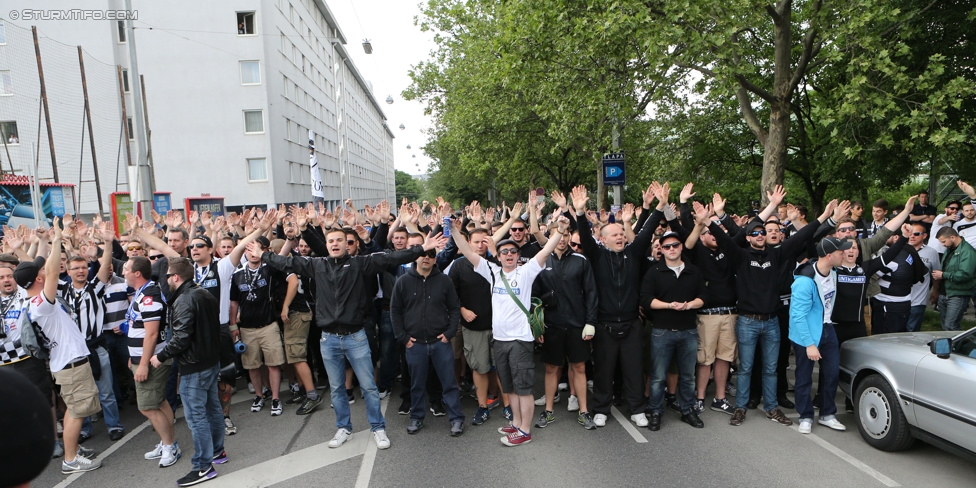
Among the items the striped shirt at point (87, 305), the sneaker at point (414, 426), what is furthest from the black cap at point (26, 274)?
the sneaker at point (414, 426)

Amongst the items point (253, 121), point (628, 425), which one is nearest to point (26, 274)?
point (628, 425)

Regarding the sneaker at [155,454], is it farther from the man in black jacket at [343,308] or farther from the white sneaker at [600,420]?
the white sneaker at [600,420]

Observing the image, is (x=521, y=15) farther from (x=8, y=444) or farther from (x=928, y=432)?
(x=8, y=444)

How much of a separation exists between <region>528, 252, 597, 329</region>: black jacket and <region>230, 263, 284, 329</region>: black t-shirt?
302cm

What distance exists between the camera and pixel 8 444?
47.3 inches

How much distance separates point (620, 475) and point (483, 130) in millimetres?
21587

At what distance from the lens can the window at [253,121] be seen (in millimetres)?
30219

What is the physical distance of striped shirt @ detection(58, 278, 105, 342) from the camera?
5.61 m

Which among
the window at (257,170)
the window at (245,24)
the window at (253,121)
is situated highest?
the window at (245,24)

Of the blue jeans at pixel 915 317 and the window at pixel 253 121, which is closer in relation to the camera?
the blue jeans at pixel 915 317

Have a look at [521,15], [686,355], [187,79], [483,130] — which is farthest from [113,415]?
[187,79]

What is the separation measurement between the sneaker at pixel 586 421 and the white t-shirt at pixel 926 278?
186 inches

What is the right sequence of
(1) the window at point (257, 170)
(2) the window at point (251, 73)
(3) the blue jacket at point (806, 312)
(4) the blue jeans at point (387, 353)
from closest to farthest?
(3) the blue jacket at point (806, 312), (4) the blue jeans at point (387, 353), (2) the window at point (251, 73), (1) the window at point (257, 170)

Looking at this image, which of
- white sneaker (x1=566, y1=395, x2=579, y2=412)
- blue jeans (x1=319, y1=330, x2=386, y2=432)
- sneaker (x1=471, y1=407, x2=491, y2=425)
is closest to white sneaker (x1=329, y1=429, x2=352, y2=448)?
blue jeans (x1=319, y1=330, x2=386, y2=432)
